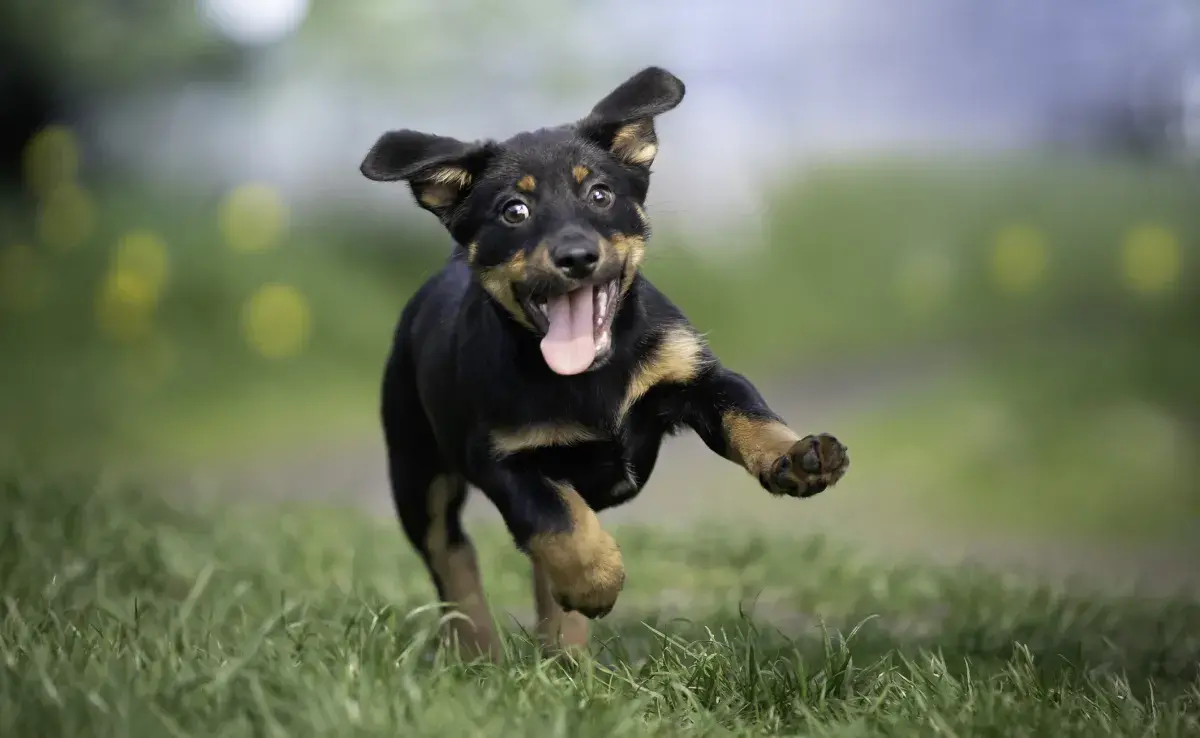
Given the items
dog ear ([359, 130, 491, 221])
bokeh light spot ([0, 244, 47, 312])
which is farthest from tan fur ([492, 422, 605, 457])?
bokeh light spot ([0, 244, 47, 312])

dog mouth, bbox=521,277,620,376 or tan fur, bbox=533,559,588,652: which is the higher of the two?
dog mouth, bbox=521,277,620,376

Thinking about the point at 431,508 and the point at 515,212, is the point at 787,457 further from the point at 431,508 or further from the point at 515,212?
the point at 431,508

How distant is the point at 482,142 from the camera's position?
363cm

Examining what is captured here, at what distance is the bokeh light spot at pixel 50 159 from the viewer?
1011 cm

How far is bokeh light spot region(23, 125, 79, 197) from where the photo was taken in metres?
10.1

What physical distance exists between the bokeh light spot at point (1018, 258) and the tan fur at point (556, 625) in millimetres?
5874

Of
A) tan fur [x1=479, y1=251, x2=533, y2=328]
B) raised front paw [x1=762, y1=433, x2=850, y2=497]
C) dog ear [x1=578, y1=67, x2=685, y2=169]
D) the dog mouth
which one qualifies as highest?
dog ear [x1=578, y1=67, x2=685, y2=169]

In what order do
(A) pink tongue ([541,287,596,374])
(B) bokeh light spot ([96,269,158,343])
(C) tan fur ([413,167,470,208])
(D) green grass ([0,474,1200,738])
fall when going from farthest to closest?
(B) bokeh light spot ([96,269,158,343])
(C) tan fur ([413,167,470,208])
(A) pink tongue ([541,287,596,374])
(D) green grass ([0,474,1200,738])

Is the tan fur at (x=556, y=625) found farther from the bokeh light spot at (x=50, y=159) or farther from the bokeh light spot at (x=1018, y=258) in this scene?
the bokeh light spot at (x=50, y=159)

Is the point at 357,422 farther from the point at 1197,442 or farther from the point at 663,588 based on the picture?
the point at 1197,442

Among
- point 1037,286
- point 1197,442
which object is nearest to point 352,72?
point 1037,286

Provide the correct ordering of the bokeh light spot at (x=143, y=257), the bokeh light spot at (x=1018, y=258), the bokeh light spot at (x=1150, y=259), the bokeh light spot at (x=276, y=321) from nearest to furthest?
the bokeh light spot at (x=1150, y=259) < the bokeh light spot at (x=1018, y=258) < the bokeh light spot at (x=276, y=321) < the bokeh light spot at (x=143, y=257)

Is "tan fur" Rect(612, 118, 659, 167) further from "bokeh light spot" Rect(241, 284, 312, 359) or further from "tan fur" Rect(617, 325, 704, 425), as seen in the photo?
"bokeh light spot" Rect(241, 284, 312, 359)

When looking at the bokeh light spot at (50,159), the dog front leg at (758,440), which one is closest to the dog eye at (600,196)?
the dog front leg at (758,440)
